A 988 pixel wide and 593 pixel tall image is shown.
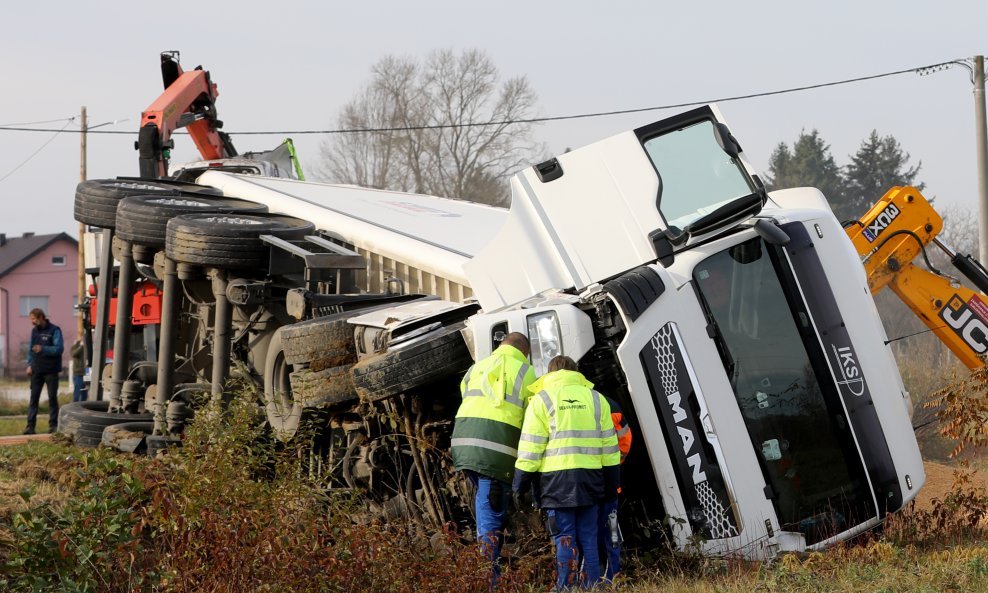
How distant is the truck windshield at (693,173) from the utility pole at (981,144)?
13099 mm

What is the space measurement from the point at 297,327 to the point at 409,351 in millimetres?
1226

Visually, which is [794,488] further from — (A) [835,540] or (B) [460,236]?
(B) [460,236]

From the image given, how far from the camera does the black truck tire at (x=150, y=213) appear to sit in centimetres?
931

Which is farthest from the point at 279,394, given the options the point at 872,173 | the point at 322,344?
the point at 872,173

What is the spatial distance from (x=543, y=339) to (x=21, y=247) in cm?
6621

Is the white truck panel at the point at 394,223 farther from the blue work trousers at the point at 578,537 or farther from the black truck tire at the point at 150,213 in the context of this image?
the blue work trousers at the point at 578,537

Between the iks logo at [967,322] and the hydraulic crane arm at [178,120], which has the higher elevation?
the hydraulic crane arm at [178,120]

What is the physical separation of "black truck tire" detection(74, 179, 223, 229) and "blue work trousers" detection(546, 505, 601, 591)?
5.88 meters

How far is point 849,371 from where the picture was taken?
6.07 metres

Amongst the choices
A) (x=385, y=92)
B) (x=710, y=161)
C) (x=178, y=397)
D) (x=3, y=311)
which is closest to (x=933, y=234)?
(x=710, y=161)

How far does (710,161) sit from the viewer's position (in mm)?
6297

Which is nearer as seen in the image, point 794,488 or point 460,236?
point 794,488

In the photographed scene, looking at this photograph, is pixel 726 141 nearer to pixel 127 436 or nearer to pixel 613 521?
pixel 613 521

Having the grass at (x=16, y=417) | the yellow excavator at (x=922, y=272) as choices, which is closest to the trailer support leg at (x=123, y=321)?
the grass at (x=16, y=417)
